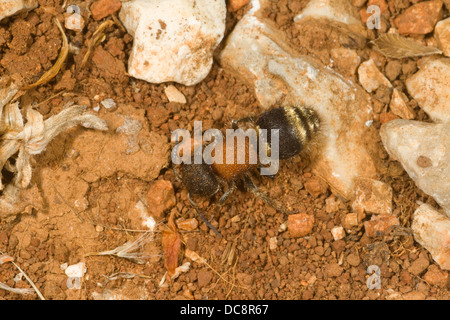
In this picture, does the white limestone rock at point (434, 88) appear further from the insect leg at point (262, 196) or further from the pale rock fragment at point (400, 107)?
the insect leg at point (262, 196)

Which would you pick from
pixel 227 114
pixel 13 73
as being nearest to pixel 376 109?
pixel 227 114

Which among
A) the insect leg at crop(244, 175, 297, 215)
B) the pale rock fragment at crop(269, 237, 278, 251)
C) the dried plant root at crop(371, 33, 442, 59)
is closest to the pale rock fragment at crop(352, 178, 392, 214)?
the insect leg at crop(244, 175, 297, 215)

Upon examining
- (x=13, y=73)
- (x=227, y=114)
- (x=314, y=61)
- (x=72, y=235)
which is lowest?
(x=72, y=235)

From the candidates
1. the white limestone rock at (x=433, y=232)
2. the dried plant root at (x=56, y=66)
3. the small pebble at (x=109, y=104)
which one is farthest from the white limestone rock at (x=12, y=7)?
the white limestone rock at (x=433, y=232)

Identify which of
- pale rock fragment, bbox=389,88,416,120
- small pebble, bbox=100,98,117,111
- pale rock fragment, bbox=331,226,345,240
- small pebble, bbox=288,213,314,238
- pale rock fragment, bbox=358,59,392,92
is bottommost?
pale rock fragment, bbox=331,226,345,240

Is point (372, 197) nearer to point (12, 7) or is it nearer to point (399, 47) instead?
point (399, 47)

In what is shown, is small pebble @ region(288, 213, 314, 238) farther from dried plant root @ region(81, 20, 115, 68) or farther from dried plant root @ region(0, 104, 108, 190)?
dried plant root @ region(81, 20, 115, 68)

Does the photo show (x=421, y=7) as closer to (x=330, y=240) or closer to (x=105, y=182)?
(x=330, y=240)
